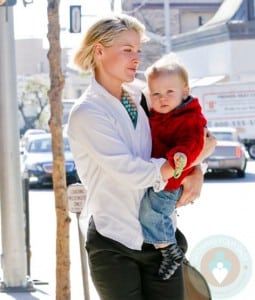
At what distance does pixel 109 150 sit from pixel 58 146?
243 cm

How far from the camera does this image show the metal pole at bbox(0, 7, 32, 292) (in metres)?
7.83

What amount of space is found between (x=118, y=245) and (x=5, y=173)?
15.6ft

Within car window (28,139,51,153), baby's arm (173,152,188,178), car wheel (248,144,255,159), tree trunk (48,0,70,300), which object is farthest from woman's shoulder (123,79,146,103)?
car wheel (248,144,255,159)

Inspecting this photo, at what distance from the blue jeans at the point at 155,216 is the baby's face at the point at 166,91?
1.15 ft

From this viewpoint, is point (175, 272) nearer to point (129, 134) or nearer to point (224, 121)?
point (129, 134)

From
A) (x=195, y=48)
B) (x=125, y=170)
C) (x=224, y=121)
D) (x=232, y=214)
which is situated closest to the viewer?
(x=125, y=170)

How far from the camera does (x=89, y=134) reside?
3221mm

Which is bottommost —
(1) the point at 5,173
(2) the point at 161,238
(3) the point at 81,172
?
(1) the point at 5,173

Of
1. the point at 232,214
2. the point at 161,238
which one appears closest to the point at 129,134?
the point at 161,238

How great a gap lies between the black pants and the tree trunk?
2.27 metres

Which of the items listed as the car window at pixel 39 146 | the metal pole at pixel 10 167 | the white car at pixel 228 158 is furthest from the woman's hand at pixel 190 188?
the car window at pixel 39 146

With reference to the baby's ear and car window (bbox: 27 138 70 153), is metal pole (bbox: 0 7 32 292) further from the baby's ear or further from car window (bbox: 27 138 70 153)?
car window (bbox: 27 138 70 153)

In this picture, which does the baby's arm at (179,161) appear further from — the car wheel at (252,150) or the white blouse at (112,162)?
the car wheel at (252,150)

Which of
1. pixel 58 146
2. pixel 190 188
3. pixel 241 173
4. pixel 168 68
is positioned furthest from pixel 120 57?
pixel 241 173
